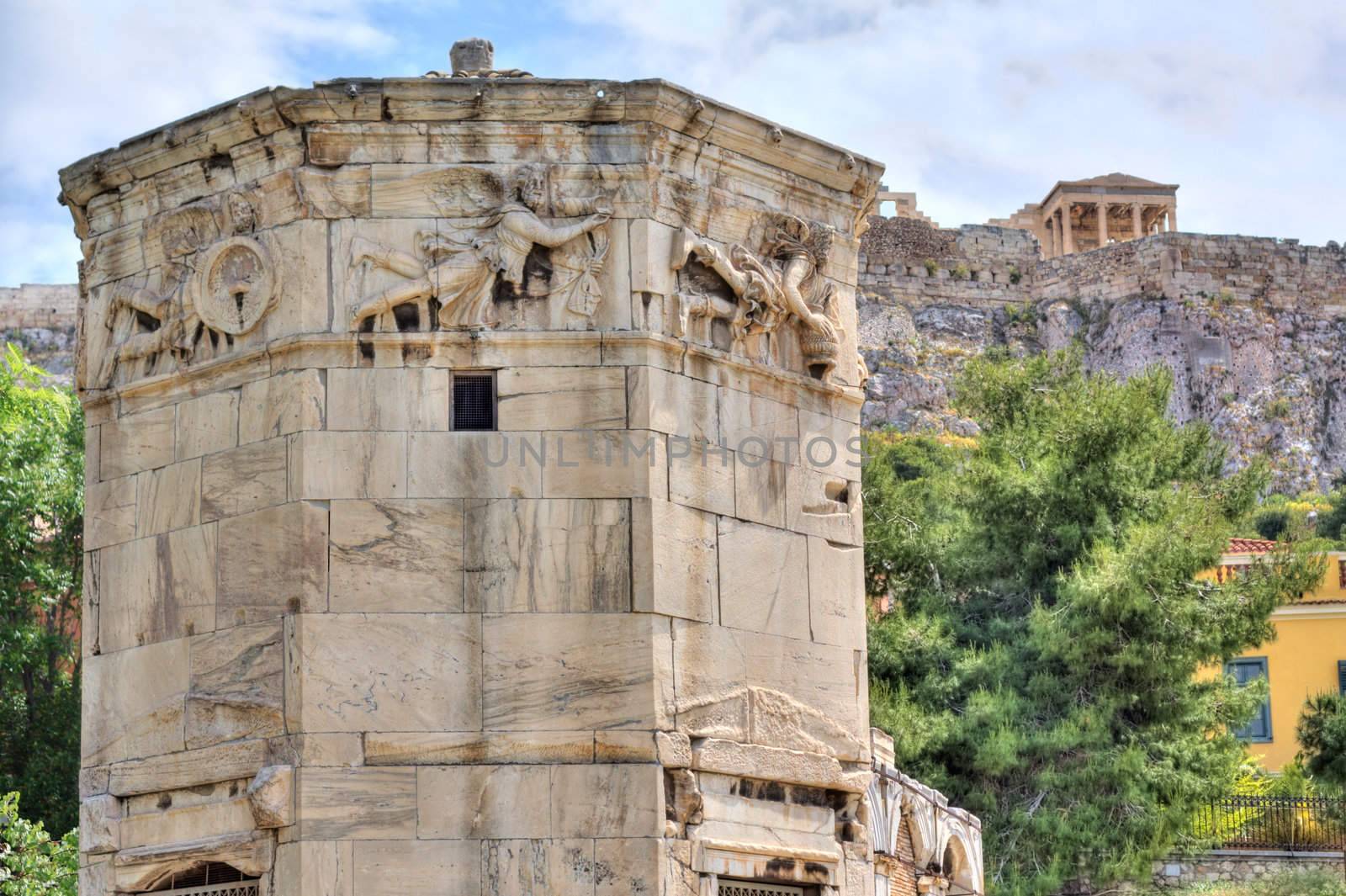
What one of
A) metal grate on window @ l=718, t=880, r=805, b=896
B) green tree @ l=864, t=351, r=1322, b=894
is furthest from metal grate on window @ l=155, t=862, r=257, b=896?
green tree @ l=864, t=351, r=1322, b=894

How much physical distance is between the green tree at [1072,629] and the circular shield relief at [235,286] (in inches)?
600

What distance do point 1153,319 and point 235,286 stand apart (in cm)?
5506

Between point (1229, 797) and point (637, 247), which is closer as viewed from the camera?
point (637, 247)

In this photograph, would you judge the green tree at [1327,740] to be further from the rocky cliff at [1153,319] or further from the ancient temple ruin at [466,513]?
the rocky cliff at [1153,319]

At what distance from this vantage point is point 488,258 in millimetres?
9359

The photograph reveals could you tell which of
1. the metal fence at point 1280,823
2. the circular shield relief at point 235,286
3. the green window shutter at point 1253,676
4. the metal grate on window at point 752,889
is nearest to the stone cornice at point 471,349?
the circular shield relief at point 235,286

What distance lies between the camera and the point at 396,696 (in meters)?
8.95

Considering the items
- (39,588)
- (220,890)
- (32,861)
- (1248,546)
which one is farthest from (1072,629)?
(220,890)

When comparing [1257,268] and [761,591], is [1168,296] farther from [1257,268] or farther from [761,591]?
[761,591]

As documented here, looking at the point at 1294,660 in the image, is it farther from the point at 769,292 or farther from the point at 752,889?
the point at 752,889

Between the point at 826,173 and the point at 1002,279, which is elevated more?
the point at 1002,279

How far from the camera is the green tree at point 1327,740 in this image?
24.7 metres

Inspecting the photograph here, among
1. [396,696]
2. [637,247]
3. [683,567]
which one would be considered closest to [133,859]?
[396,696]

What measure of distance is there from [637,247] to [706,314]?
465mm
